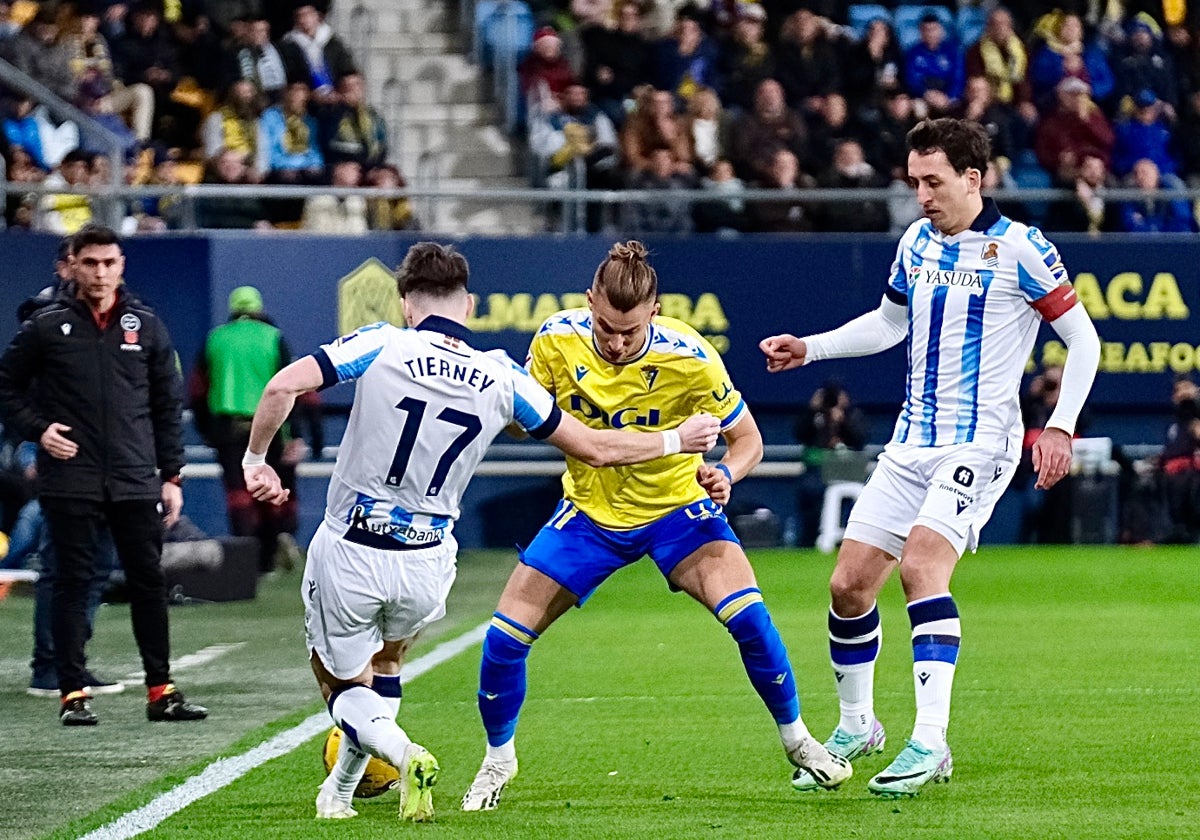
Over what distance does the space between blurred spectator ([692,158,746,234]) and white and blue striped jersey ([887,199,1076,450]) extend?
11898mm

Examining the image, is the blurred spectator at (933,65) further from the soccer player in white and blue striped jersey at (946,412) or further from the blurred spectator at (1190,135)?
the soccer player in white and blue striped jersey at (946,412)

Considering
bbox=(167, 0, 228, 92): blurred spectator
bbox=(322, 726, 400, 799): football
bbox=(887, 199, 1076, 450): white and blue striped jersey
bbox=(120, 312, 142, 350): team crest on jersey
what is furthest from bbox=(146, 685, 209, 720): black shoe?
bbox=(167, 0, 228, 92): blurred spectator

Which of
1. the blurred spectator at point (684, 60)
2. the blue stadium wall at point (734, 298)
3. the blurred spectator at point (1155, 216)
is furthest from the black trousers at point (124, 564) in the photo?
the blurred spectator at point (1155, 216)

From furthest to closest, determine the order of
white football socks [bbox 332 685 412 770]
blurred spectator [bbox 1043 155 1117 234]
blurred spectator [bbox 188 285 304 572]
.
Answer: blurred spectator [bbox 1043 155 1117 234]
blurred spectator [bbox 188 285 304 572]
white football socks [bbox 332 685 412 770]

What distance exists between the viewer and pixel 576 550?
6754 millimetres

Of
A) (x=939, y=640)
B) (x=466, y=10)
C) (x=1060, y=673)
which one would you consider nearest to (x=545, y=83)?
(x=466, y=10)

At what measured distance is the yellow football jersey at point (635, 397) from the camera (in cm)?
680

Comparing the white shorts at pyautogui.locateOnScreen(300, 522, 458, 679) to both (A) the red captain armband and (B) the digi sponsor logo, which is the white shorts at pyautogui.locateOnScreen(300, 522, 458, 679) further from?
(A) the red captain armband

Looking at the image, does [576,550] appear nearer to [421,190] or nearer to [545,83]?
[421,190]

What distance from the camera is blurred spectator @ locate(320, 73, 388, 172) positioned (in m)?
19.0

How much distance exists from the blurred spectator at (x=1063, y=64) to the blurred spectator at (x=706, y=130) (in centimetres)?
356

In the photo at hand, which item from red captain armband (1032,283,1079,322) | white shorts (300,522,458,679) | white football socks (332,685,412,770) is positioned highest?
red captain armband (1032,283,1079,322)

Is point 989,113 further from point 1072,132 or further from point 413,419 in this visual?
point 413,419

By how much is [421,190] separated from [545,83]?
2.28 m
